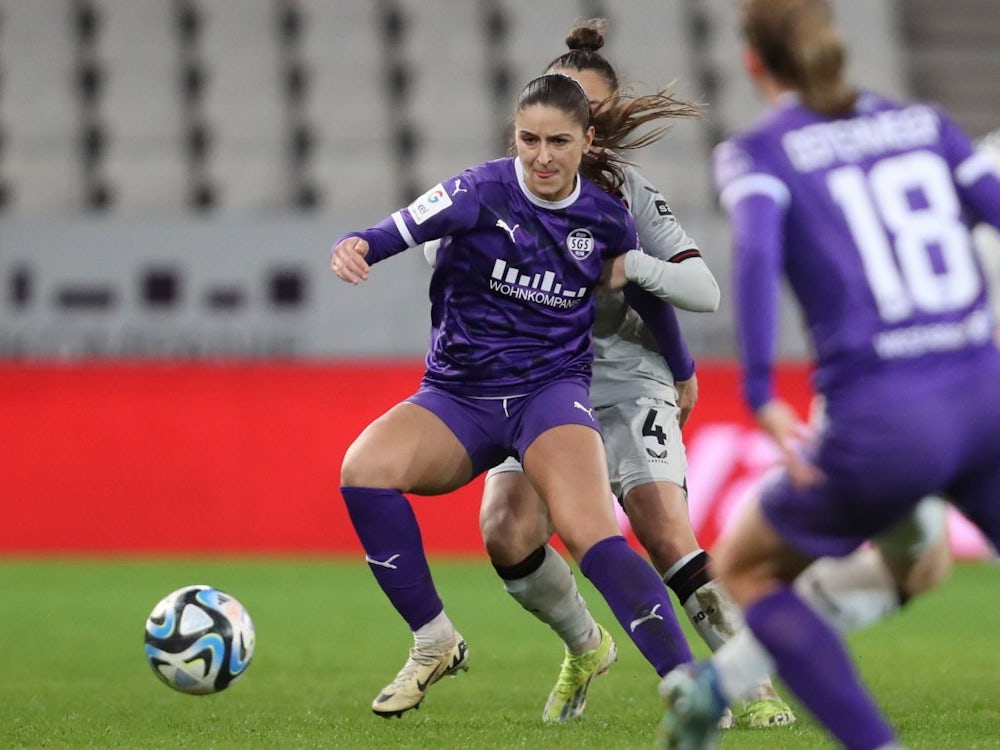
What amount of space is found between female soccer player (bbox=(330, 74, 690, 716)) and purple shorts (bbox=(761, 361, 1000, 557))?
1564mm

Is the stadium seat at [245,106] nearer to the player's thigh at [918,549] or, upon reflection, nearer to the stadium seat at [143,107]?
the stadium seat at [143,107]

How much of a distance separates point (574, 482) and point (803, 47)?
1.87m

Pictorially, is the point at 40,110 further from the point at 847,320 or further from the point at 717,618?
the point at 847,320

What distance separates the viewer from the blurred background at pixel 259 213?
12469 mm

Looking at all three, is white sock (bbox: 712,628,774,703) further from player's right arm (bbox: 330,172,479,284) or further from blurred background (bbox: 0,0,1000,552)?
blurred background (bbox: 0,0,1000,552)

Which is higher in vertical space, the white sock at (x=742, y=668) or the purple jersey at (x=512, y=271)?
the purple jersey at (x=512, y=271)

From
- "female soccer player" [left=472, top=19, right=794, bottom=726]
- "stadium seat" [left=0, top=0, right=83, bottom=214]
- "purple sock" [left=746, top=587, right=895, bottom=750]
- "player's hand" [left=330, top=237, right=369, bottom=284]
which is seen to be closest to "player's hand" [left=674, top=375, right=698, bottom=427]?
"female soccer player" [left=472, top=19, right=794, bottom=726]

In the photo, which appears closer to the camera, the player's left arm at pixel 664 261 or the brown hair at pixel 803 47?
the brown hair at pixel 803 47

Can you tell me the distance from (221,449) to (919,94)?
12.0 meters

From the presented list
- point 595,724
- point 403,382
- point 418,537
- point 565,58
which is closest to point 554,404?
point 418,537

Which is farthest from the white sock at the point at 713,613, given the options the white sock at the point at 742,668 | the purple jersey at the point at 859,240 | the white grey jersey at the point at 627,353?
the purple jersey at the point at 859,240

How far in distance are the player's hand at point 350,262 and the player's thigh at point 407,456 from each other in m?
0.50

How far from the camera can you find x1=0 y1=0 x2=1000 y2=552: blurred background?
12.5 meters

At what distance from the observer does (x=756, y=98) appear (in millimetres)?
19750
